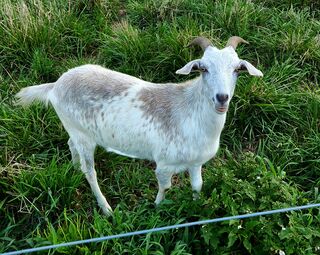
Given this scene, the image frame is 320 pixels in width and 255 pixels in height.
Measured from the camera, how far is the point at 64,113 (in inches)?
154

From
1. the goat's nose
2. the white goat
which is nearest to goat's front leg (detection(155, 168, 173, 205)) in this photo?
the white goat

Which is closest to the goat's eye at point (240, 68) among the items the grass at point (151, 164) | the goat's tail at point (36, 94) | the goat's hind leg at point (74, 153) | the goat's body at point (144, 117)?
the goat's body at point (144, 117)

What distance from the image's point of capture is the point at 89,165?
4109 millimetres

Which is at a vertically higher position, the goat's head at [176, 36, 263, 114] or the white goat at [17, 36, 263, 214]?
the goat's head at [176, 36, 263, 114]

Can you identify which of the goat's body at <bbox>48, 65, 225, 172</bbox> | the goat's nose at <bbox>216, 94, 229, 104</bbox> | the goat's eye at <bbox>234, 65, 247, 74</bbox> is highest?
the goat's eye at <bbox>234, 65, 247, 74</bbox>

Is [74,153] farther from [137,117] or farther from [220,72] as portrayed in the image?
[220,72]

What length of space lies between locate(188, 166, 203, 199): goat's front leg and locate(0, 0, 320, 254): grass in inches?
2.4

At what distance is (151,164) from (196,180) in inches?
34.7

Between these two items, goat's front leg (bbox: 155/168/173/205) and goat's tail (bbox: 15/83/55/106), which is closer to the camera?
goat's front leg (bbox: 155/168/173/205)

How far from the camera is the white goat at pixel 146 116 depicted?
3617 millimetres

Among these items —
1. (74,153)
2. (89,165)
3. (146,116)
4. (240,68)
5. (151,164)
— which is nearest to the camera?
(240,68)

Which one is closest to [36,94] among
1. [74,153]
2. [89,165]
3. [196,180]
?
[74,153]

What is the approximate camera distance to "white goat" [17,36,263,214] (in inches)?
142

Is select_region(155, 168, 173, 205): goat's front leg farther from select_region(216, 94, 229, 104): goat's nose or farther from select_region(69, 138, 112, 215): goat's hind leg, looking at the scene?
select_region(216, 94, 229, 104): goat's nose
